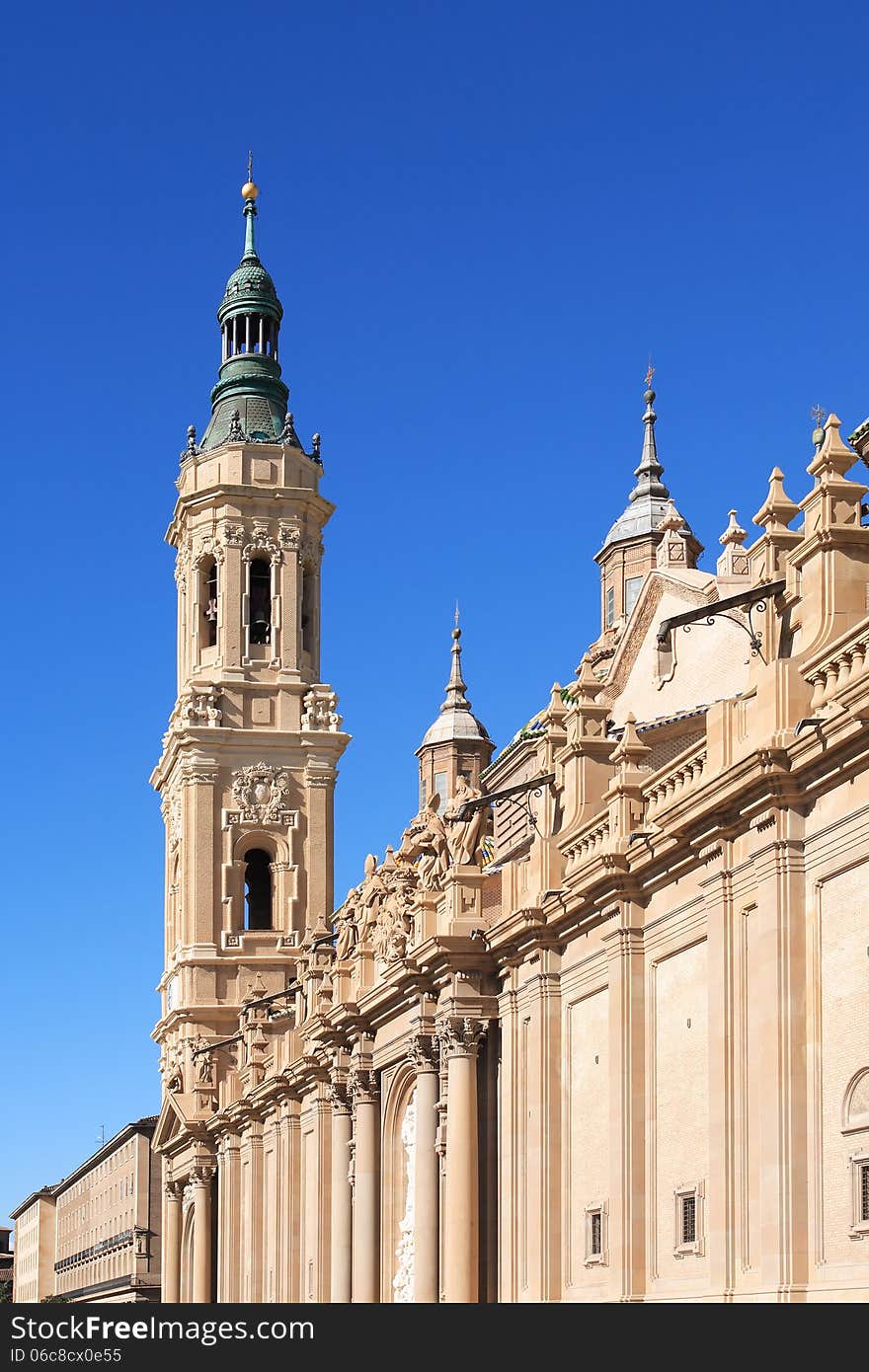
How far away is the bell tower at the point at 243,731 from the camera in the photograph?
73562 mm

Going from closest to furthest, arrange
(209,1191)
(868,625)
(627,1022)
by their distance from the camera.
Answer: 1. (868,625)
2. (627,1022)
3. (209,1191)

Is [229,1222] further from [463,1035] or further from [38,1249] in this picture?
[38,1249]

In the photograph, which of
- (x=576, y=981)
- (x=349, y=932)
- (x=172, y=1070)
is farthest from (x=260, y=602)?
(x=576, y=981)

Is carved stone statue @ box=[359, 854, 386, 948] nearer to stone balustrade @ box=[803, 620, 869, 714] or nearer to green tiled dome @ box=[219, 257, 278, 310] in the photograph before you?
stone balustrade @ box=[803, 620, 869, 714]

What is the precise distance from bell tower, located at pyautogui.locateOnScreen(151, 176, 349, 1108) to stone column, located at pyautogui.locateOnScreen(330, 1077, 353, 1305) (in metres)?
21.5

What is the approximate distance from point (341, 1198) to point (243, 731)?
27.1 meters

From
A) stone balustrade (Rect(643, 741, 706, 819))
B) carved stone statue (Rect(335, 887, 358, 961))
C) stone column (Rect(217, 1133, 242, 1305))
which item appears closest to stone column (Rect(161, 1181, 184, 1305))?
stone column (Rect(217, 1133, 242, 1305))

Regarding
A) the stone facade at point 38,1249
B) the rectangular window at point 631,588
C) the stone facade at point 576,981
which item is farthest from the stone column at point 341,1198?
the stone facade at point 38,1249

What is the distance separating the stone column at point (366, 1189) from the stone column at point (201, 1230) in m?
23.8

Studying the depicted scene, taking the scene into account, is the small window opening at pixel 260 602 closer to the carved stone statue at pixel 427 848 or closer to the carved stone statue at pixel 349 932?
the carved stone statue at pixel 349 932

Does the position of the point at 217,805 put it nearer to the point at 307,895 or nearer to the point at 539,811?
the point at 307,895

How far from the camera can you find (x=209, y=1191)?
2805 inches
